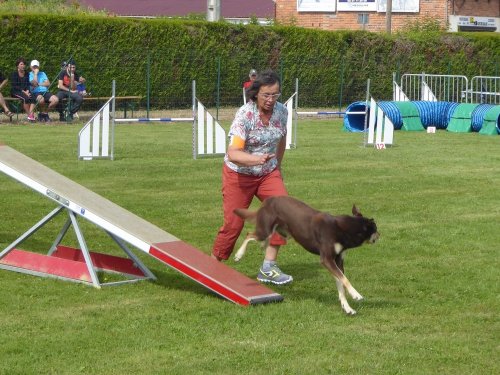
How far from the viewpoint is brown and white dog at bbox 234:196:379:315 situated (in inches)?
291

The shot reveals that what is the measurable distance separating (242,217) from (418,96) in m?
26.8

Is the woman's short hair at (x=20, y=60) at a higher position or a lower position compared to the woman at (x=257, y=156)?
higher

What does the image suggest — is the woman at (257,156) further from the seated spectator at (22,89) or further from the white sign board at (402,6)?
the white sign board at (402,6)

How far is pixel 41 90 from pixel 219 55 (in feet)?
25.4

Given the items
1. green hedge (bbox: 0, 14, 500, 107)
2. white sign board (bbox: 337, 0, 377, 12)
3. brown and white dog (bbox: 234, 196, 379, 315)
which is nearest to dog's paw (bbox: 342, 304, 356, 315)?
brown and white dog (bbox: 234, 196, 379, 315)

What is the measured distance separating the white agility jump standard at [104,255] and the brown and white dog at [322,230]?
475 mm

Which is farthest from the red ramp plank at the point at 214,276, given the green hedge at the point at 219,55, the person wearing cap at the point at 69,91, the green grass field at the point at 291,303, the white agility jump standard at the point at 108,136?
the green hedge at the point at 219,55

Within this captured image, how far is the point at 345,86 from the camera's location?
34.8 metres

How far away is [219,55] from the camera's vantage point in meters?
32.7

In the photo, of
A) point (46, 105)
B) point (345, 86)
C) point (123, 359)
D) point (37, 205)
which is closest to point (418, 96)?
point (345, 86)

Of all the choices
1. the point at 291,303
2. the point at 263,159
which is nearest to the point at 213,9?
the point at 263,159

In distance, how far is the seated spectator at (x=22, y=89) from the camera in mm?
26266

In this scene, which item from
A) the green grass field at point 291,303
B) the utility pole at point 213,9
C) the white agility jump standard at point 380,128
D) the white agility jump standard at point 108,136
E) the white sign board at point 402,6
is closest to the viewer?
the green grass field at point 291,303

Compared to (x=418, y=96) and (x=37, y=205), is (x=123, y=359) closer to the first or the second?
(x=37, y=205)
